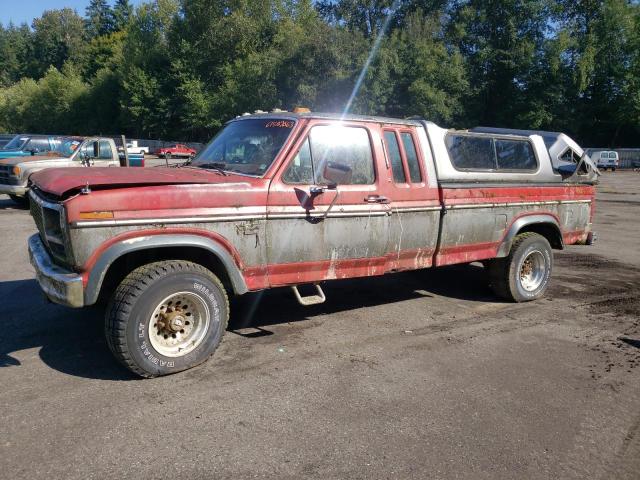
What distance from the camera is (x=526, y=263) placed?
6.97 m

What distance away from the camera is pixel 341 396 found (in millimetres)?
4133

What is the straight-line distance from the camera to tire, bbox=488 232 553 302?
22.0ft

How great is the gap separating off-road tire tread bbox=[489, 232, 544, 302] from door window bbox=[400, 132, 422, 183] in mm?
1781

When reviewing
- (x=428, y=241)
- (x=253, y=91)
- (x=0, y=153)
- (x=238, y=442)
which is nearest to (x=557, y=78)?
(x=253, y=91)

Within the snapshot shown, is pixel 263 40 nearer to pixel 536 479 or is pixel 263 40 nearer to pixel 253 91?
pixel 253 91

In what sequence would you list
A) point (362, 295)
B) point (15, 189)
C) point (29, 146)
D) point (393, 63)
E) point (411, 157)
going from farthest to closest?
point (393, 63) < point (29, 146) < point (15, 189) < point (362, 295) < point (411, 157)

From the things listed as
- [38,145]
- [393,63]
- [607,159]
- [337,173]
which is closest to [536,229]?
[337,173]

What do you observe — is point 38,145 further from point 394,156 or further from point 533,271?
point 533,271

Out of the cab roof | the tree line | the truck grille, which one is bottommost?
the truck grille

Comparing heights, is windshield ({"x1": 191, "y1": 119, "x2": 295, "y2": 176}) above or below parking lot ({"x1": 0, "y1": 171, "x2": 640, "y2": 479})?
above

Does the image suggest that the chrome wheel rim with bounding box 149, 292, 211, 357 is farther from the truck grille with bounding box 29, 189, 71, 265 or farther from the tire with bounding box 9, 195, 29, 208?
the tire with bounding box 9, 195, 29, 208

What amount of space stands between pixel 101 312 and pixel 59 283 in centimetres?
195

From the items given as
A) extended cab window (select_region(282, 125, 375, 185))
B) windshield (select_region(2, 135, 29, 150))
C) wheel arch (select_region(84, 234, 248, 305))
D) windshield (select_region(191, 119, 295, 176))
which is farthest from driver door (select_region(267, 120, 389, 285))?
windshield (select_region(2, 135, 29, 150))

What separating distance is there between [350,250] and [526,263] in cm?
293
